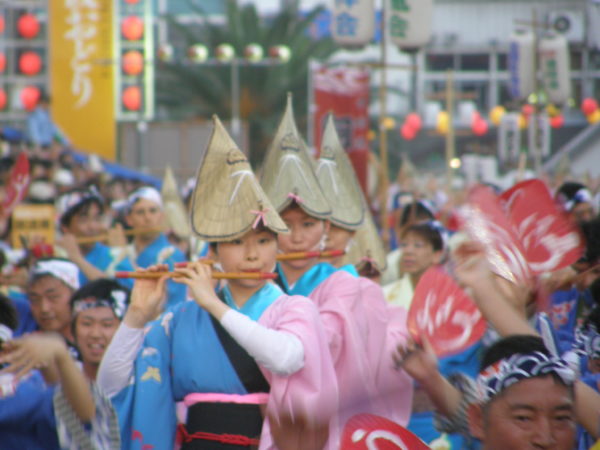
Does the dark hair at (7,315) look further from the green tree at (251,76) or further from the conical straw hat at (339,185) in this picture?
the green tree at (251,76)

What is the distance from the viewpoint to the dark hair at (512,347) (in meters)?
2.86

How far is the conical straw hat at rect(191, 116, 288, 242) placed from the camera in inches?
149

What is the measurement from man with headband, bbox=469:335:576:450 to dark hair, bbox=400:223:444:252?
342cm

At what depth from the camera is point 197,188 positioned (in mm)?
4016

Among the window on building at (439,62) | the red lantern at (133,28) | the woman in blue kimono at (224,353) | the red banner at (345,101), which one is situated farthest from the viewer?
the window on building at (439,62)

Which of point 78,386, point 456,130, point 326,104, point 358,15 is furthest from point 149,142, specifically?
point 78,386

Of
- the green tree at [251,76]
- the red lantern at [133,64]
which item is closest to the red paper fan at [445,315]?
the red lantern at [133,64]

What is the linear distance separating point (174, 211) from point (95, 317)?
4.48 m

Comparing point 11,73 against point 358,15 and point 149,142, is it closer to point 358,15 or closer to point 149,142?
point 149,142

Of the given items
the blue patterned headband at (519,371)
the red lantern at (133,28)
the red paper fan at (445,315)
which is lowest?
the blue patterned headband at (519,371)

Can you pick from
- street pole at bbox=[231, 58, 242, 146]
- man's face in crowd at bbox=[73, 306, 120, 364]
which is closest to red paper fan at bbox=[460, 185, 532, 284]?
man's face in crowd at bbox=[73, 306, 120, 364]

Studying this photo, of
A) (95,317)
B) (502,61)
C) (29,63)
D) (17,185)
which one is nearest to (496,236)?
(95,317)

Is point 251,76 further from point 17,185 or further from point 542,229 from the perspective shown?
point 542,229

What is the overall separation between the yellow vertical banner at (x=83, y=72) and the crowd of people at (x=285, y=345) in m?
12.4
